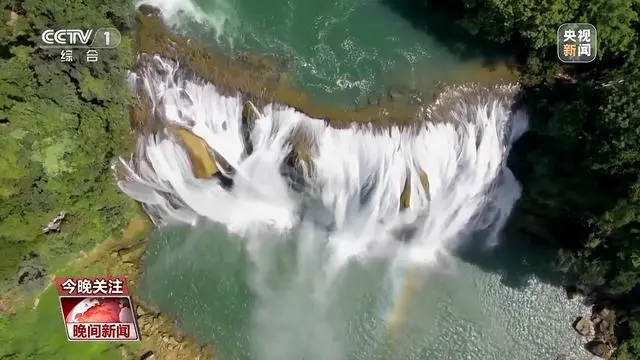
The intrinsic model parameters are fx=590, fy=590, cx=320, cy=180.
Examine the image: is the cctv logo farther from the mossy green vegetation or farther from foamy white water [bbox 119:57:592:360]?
the mossy green vegetation

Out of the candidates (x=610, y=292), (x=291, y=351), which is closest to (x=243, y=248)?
(x=291, y=351)

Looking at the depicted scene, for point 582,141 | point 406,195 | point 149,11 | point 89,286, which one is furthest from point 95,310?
point 582,141

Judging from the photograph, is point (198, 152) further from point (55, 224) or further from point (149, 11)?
point (55, 224)

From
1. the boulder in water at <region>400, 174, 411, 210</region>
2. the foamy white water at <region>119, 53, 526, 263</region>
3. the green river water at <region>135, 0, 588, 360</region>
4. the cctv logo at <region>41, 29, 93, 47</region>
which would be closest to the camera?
the cctv logo at <region>41, 29, 93, 47</region>

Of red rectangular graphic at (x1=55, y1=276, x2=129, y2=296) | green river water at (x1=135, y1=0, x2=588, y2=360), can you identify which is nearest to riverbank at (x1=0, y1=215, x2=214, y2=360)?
red rectangular graphic at (x1=55, y1=276, x2=129, y2=296)

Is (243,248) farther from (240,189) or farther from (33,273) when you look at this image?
(33,273)
